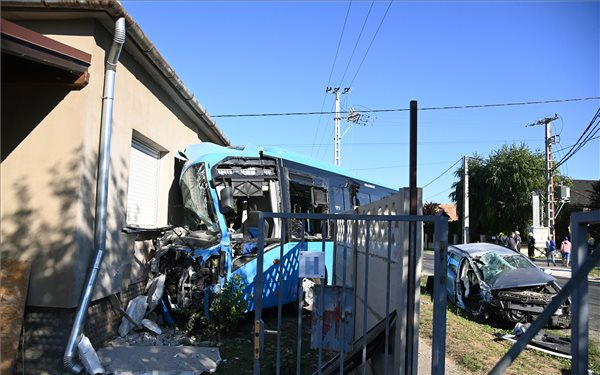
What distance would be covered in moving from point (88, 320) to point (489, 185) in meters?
37.7

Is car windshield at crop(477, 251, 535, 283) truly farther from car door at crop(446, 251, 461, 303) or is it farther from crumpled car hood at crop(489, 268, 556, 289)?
car door at crop(446, 251, 461, 303)

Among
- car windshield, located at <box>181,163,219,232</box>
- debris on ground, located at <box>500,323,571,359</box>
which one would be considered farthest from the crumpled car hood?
car windshield, located at <box>181,163,219,232</box>

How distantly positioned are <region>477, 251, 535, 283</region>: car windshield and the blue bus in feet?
11.3

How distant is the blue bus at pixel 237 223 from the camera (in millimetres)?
7078

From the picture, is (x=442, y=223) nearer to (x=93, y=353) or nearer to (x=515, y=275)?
(x=93, y=353)

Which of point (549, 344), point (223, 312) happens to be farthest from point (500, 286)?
point (223, 312)

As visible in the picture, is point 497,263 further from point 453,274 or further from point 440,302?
point 440,302

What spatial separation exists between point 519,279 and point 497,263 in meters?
0.95

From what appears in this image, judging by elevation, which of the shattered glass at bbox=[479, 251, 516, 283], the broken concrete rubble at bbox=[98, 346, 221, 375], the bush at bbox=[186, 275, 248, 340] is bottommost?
the broken concrete rubble at bbox=[98, 346, 221, 375]

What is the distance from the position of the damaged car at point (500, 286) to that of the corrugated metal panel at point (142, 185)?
6854 millimetres

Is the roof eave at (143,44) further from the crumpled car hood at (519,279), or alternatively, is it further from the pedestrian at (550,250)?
the pedestrian at (550,250)

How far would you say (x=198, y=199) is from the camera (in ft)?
26.9

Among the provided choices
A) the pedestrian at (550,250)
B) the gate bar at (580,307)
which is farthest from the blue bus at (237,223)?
the pedestrian at (550,250)

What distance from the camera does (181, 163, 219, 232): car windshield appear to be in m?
7.73
